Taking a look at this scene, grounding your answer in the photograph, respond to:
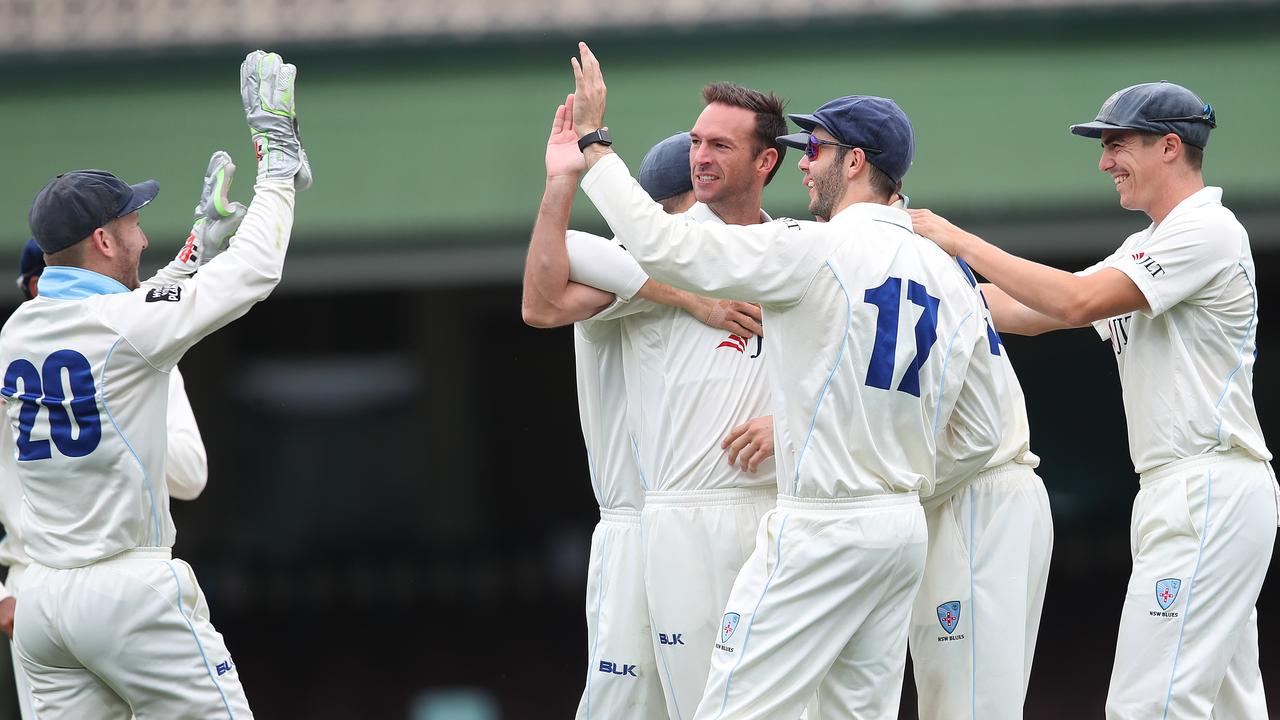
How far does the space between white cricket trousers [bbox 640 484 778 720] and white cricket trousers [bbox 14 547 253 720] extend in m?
1.27

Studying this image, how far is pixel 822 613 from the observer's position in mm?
3904

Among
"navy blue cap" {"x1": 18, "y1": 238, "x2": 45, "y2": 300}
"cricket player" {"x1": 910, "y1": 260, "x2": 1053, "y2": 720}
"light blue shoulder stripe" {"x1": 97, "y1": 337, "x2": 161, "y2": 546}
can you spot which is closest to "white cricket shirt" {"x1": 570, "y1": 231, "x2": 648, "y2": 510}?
"cricket player" {"x1": 910, "y1": 260, "x2": 1053, "y2": 720}

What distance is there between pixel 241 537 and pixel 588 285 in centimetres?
1172

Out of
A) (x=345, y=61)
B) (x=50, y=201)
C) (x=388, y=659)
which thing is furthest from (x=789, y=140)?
(x=388, y=659)

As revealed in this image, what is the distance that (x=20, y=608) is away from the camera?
4422mm

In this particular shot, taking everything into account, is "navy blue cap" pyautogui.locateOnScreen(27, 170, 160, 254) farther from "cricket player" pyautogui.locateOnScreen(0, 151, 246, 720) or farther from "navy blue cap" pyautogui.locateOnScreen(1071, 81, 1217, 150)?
"navy blue cap" pyautogui.locateOnScreen(1071, 81, 1217, 150)

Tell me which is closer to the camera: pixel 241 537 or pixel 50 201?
pixel 50 201

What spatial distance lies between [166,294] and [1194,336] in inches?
123

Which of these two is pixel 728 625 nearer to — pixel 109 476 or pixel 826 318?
pixel 826 318

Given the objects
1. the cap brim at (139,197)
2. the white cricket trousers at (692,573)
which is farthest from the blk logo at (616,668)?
the cap brim at (139,197)

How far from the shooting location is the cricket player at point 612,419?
442cm

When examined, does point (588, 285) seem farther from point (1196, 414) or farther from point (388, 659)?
point (388, 659)

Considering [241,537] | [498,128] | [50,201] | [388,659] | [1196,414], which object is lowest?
[388,659]

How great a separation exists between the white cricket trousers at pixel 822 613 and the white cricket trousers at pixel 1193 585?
0.86 metres
